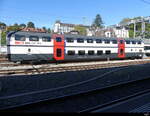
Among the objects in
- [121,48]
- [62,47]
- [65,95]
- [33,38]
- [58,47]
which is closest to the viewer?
[65,95]

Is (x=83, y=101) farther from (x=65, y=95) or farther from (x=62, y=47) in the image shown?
(x=62, y=47)

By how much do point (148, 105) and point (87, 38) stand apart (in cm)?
1634

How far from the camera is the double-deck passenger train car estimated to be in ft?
57.9

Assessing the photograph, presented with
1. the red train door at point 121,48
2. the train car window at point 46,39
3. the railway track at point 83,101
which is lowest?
the railway track at point 83,101

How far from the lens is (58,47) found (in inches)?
793

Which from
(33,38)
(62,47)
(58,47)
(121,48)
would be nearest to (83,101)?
(33,38)

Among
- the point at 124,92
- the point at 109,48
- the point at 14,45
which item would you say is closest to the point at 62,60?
the point at 14,45

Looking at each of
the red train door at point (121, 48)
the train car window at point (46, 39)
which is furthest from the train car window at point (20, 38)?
the red train door at point (121, 48)

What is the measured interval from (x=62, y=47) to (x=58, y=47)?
0.49m

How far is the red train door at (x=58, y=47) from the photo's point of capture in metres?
19.9

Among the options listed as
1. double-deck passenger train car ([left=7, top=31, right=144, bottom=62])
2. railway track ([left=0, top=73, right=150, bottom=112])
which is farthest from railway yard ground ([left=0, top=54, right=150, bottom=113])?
double-deck passenger train car ([left=7, top=31, right=144, bottom=62])

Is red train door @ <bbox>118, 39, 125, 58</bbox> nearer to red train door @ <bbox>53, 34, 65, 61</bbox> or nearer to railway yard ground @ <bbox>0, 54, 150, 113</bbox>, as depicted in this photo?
red train door @ <bbox>53, 34, 65, 61</bbox>

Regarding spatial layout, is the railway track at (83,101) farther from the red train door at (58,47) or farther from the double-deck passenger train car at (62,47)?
the red train door at (58,47)

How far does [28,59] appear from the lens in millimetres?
18156
